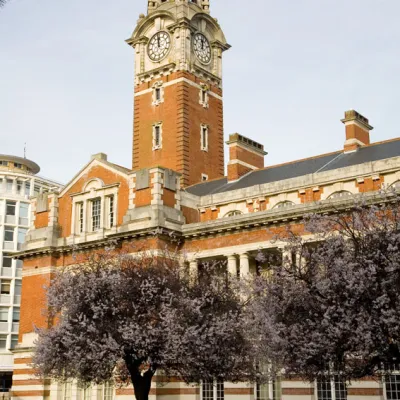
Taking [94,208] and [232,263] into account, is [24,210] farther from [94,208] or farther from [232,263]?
[232,263]

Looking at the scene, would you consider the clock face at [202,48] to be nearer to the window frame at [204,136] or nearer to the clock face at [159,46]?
the clock face at [159,46]

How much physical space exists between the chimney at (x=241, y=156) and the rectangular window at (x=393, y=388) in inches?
718

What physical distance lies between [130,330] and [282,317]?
769 centimetres

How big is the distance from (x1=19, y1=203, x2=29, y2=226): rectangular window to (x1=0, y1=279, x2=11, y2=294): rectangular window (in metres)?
6.86

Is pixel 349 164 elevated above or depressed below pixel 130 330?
above

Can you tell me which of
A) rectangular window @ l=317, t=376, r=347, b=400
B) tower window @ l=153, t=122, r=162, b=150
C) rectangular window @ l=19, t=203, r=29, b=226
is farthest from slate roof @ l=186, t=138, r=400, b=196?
rectangular window @ l=19, t=203, r=29, b=226

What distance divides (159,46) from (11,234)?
3103cm

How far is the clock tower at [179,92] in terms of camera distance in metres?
51.3

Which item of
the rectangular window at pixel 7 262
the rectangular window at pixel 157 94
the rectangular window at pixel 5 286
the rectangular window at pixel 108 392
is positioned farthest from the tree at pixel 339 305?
the rectangular window at pixel 7 262

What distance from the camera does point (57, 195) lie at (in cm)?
4716

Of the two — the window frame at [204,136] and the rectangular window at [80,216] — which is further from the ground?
the window frame at [204,136]

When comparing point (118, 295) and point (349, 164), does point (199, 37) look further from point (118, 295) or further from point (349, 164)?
point (118, 295)

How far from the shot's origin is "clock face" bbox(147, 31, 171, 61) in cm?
5406

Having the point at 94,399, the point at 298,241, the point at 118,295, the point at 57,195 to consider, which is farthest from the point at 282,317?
the point at 57,195
